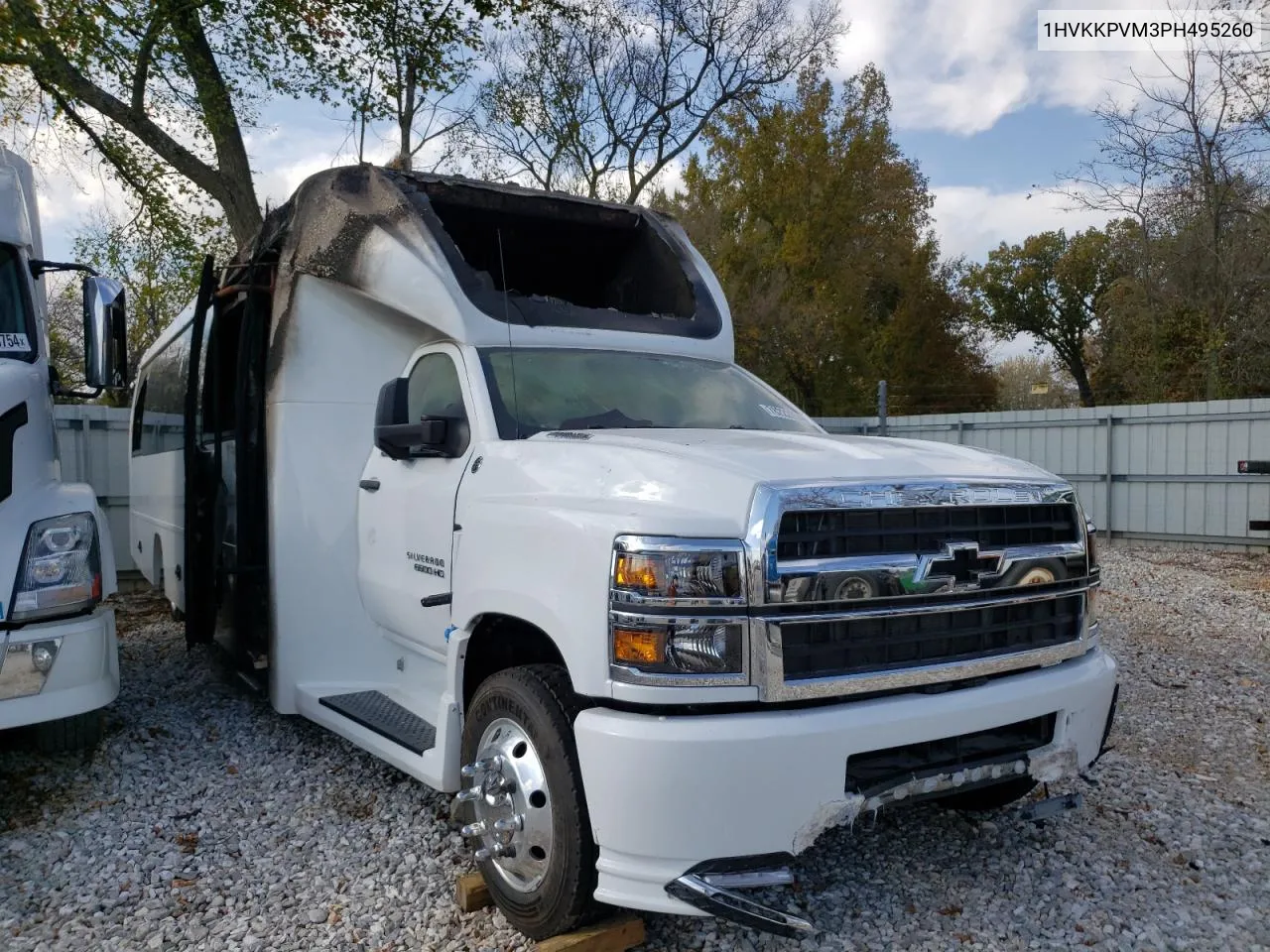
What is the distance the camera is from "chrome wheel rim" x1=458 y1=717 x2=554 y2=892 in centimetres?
301

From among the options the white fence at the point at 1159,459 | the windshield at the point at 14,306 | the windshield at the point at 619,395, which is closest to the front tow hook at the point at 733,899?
the windshield at the point at 619,395

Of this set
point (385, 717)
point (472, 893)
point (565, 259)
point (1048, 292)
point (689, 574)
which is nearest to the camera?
point (689, 574)

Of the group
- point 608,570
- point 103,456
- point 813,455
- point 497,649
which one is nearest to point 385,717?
point 497,649

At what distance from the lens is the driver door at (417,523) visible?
12.7 feet

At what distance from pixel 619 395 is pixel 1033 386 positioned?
3182 centimetres

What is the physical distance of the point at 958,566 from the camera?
3.03 meters

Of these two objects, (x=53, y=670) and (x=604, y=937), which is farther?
(x=53, y=670)

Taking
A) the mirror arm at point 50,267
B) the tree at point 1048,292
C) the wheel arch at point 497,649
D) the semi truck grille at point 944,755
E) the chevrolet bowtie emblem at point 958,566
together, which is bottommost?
the semi truck grille at point 944,755

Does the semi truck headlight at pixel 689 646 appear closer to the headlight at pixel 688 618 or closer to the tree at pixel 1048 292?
the headlight at pixel 688 618

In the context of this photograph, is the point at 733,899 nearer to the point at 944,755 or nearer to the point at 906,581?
the point at 944,755

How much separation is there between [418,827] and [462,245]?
297cm

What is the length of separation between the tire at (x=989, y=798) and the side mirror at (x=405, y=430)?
2488 mm

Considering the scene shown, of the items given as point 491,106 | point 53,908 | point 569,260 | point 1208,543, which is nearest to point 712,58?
point 491,106

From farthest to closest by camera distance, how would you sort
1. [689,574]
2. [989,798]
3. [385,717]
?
1. [385,717]
2. [989,798]
3. [689,574]
